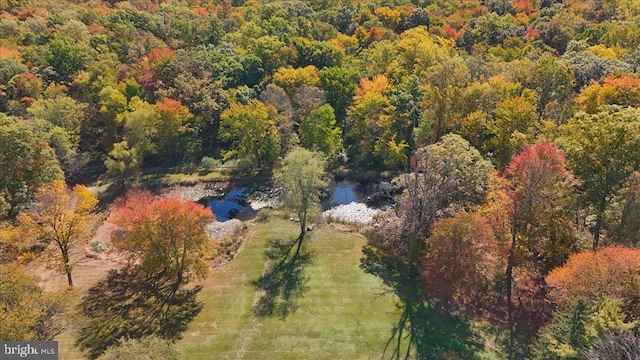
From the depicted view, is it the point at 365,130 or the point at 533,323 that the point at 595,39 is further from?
the point at 533,323

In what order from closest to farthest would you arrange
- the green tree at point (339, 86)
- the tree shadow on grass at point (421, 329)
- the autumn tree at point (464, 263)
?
the tree shadow on grass at point (421, 329) < the autumn tree at point (464, 263) < the green tree at point (339, 86)

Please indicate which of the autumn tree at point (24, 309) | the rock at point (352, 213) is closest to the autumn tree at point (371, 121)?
the rock at point (352, 213)

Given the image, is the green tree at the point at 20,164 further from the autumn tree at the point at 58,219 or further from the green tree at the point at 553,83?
the green tree at the point at 553,83

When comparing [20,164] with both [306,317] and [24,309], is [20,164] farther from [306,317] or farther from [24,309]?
[306,317]

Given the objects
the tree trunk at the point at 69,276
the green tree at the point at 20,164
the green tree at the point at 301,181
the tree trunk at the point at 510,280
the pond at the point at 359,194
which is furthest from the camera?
the pond at the point at 359,194

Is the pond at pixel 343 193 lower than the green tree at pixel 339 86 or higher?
lower

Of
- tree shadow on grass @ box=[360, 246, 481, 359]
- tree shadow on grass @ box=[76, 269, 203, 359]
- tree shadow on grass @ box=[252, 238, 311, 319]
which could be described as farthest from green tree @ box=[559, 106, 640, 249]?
tree shadow on grass @ box=[76, 269, 203, 359]
